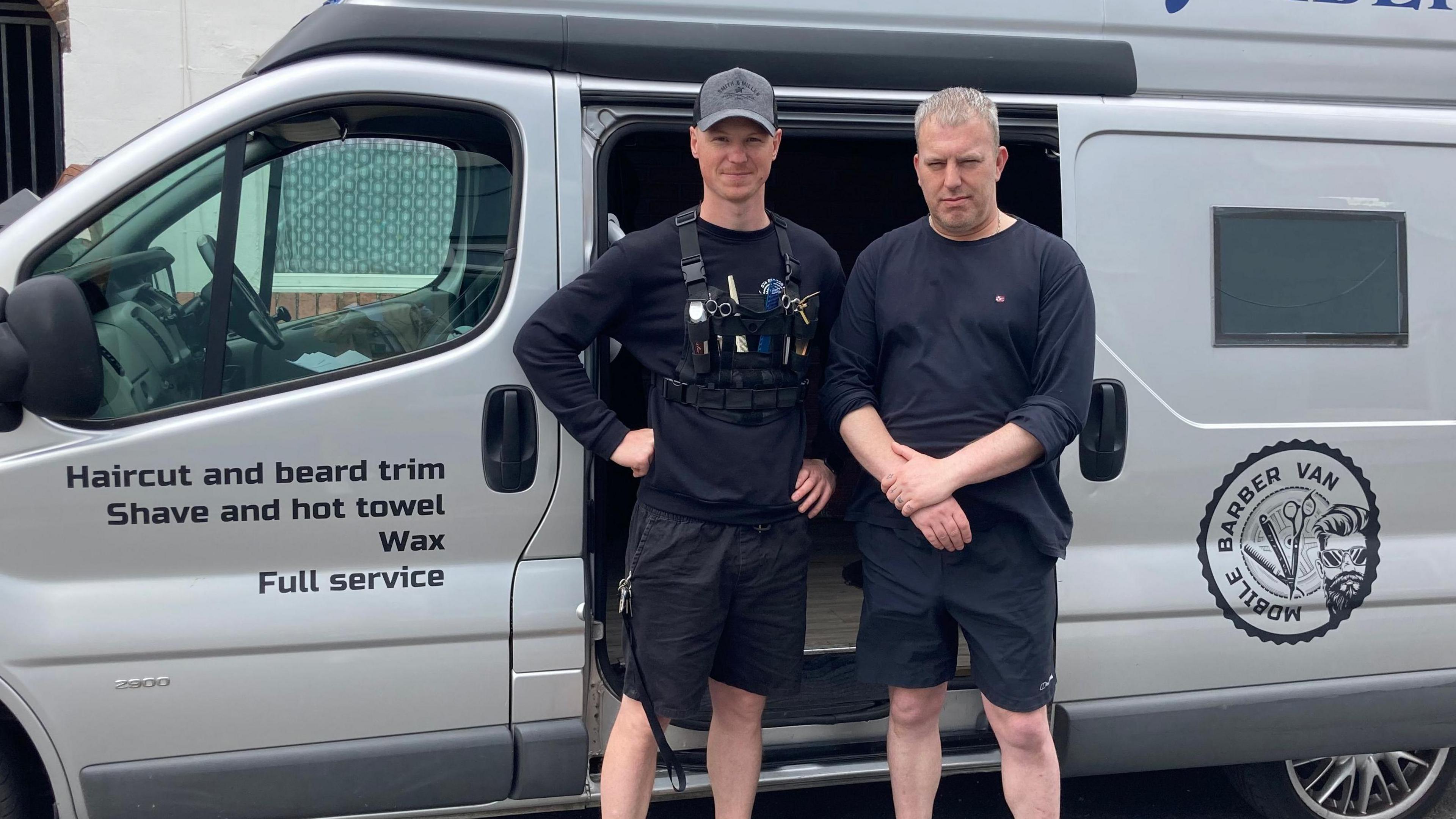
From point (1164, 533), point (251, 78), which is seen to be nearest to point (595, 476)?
point (251, 78)

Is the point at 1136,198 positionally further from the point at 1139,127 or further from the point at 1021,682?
the point at 1021,682

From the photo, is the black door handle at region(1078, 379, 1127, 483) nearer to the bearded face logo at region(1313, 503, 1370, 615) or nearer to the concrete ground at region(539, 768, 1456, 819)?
the bearded face logo at region(1313, 503, 1370, 615)

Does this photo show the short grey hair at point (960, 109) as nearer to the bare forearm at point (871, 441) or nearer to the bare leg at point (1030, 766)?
the bare forearm at point (871, 441)

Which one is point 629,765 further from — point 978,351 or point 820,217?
point 820,217

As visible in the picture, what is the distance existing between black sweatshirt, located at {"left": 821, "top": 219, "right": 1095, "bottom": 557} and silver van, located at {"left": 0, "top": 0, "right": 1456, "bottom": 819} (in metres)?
0.38

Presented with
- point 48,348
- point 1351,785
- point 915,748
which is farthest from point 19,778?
point 1351,785

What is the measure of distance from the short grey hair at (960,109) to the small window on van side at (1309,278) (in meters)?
0.84

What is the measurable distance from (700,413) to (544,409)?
37 centimetres

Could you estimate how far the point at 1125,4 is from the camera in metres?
2.86

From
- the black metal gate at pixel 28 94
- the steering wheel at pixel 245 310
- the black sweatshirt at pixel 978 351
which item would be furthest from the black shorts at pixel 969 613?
the black metal gate at pixel 28 94

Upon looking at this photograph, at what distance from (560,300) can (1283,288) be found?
182cm

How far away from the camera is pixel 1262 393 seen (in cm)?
286

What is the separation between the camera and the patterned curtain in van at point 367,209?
253cm

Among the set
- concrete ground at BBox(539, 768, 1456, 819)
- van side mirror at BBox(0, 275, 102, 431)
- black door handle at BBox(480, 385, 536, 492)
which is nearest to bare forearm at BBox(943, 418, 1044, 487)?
black door handle at BBox(480, 385, 536, 492)
